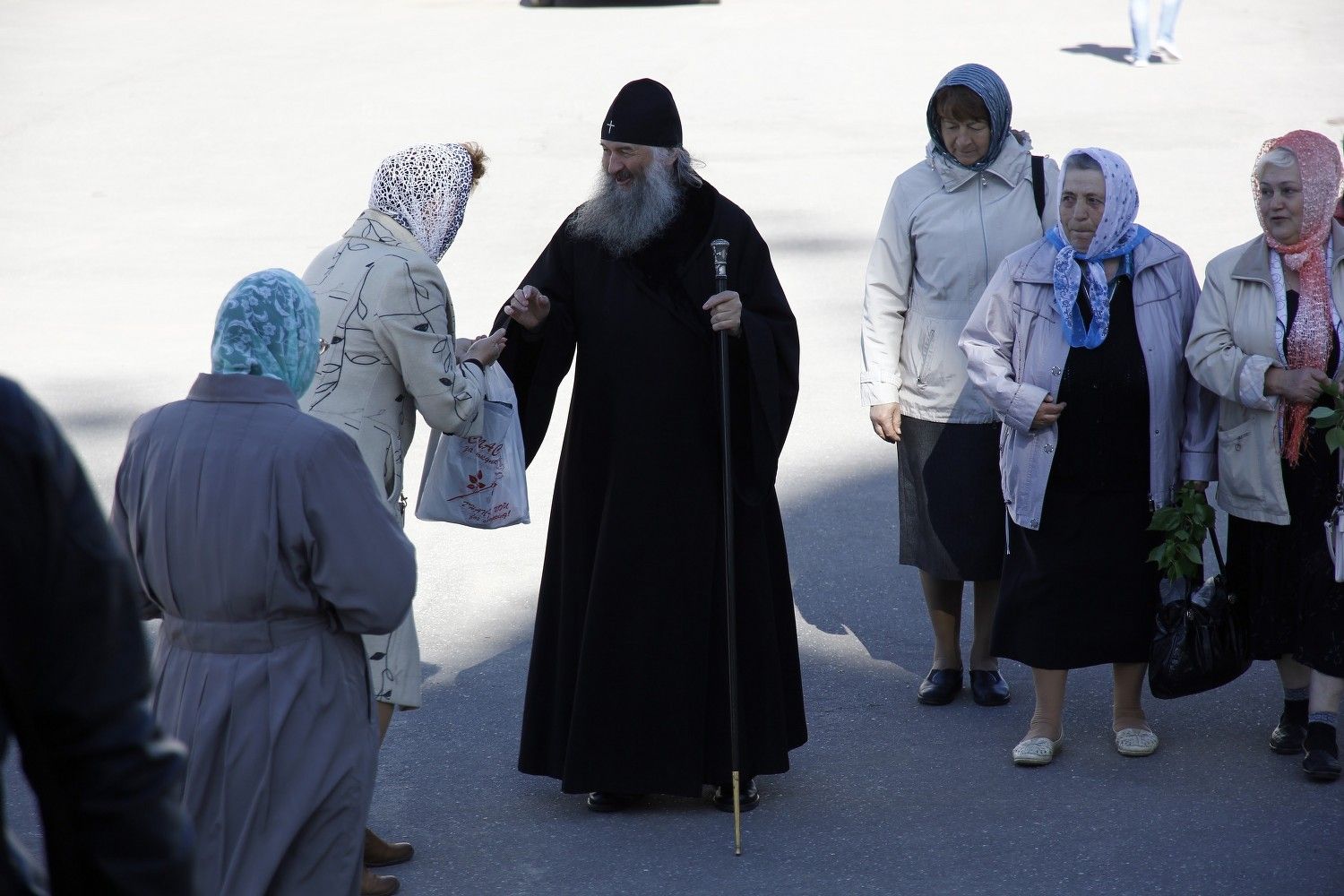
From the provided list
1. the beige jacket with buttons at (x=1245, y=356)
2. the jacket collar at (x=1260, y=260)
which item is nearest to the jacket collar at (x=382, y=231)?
the beige jacket with buttons at (x=1245, y=356)

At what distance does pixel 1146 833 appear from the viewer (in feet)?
13.8

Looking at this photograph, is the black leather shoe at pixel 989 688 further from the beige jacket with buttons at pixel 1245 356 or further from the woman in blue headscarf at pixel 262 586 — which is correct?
the woman in blue headscarf at pixel 262 586

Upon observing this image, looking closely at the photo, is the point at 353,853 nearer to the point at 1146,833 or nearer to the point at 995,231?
the point at 1146,833

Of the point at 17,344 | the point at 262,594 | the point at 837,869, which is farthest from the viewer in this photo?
the point at 17,344

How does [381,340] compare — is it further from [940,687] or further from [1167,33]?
[1167,33]

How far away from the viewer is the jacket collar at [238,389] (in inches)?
108

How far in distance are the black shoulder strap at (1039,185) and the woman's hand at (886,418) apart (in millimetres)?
737

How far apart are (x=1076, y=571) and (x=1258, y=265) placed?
3.31ft

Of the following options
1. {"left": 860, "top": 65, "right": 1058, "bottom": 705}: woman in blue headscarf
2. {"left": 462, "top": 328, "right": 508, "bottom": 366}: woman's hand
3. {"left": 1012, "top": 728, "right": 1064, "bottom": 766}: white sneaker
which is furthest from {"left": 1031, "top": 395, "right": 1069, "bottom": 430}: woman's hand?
{"left": 462, "top": 328, "right": 508, "bottom": 366}: woman's hand

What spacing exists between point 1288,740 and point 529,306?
2563mm

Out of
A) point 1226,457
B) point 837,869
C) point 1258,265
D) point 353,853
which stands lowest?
point 837,869

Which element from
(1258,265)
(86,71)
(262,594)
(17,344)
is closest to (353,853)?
(262,594)

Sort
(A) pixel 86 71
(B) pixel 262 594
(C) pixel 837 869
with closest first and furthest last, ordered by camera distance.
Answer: (B) pixel 262 594, (C) pixel 837 869, (A) pixel 86 71

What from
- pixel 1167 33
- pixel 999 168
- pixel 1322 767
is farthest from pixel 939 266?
pixel 1167 33
